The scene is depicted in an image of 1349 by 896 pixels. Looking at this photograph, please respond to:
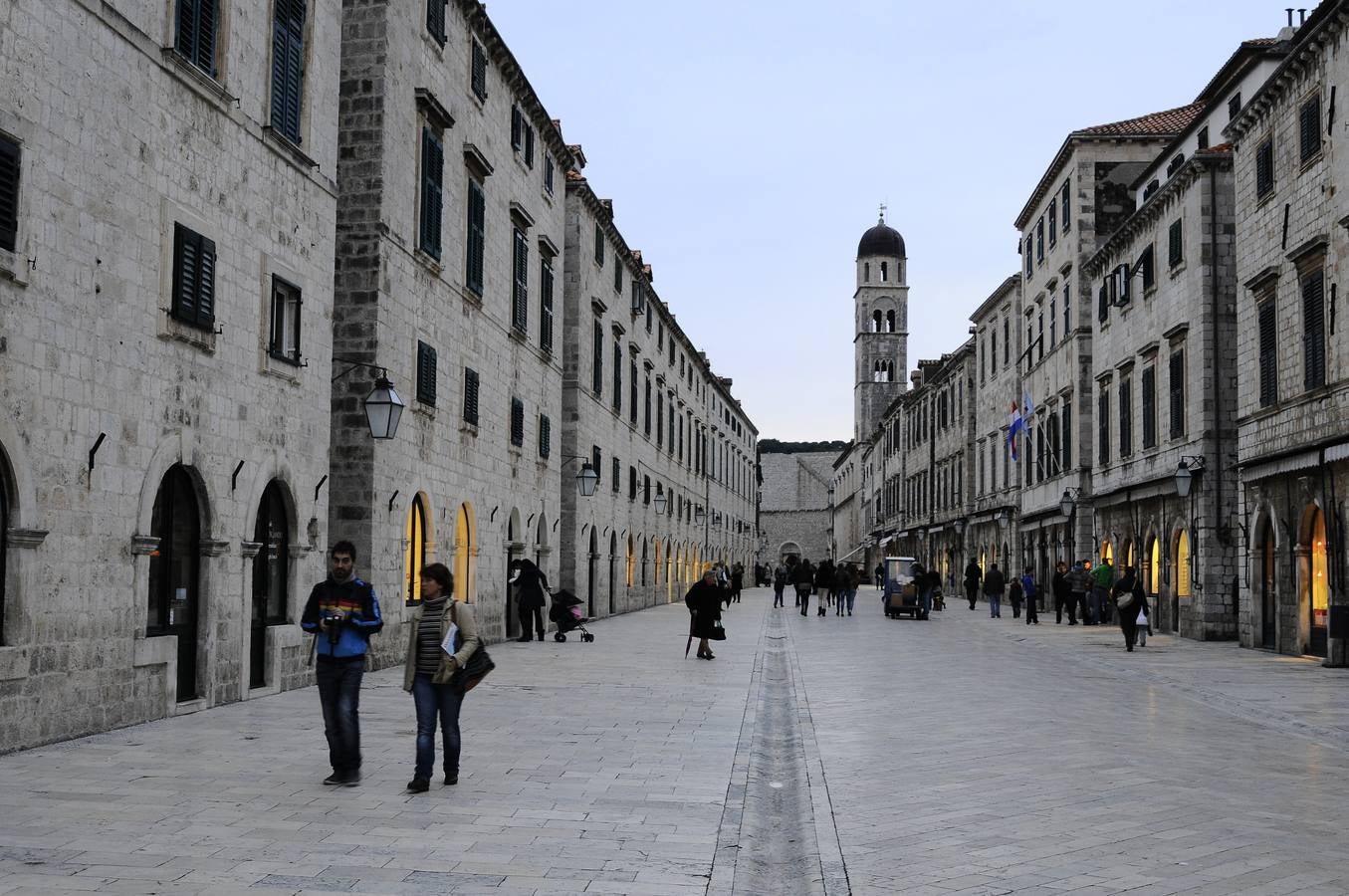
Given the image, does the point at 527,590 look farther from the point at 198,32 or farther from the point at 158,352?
the point at 198,32

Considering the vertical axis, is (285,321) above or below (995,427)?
below

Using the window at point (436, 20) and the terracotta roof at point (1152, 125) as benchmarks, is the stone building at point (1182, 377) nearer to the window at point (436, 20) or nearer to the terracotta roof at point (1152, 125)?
the terracotta roof at point (1152, 125)

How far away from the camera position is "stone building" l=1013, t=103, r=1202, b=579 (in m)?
39.8

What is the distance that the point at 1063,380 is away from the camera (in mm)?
42125

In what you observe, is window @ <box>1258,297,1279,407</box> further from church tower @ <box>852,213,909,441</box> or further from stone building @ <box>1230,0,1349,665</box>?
church tower @ <box>852,213,909,441</box>

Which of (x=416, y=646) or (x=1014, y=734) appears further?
(x=1014, y=734)

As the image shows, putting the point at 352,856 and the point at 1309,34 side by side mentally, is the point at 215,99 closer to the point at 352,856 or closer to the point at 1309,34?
the point at 352,856

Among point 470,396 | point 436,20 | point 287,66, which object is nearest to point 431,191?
point 436,20

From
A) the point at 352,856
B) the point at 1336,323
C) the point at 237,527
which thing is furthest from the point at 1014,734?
the point at 1336,323

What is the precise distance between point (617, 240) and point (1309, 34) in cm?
2198

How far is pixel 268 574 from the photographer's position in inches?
625

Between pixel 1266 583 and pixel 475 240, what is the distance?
1618 cm

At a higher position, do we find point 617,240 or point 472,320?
point 617,240

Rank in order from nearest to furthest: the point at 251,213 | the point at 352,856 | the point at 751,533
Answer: the point at 352,856 → the point at 251,213 → the point at 751,533
